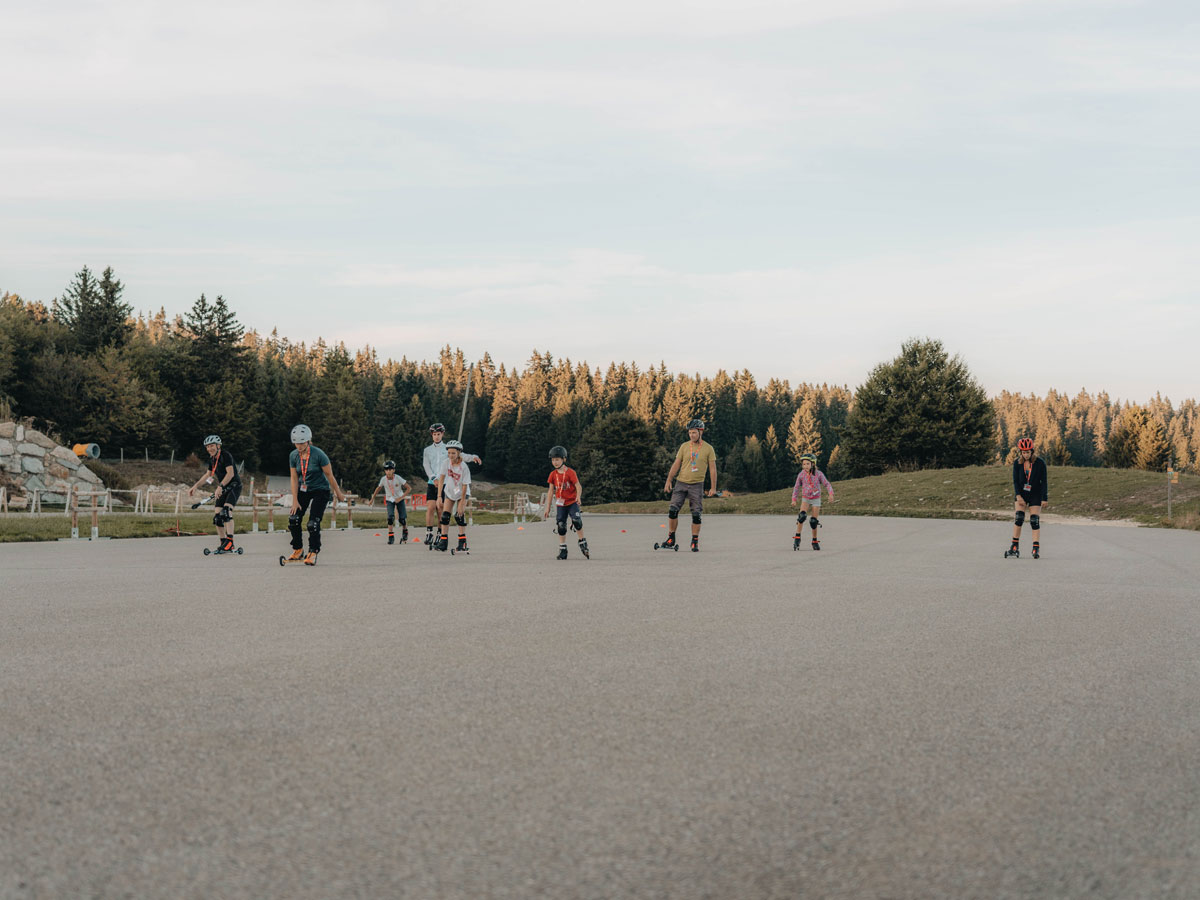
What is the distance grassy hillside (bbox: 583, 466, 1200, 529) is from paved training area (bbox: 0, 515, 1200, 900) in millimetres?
32503

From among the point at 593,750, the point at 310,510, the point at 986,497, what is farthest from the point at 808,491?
the point at 986,497

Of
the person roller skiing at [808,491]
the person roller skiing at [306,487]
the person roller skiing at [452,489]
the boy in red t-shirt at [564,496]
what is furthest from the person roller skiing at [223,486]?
the person roller skiing at [808,491]

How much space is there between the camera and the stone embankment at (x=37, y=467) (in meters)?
42.5

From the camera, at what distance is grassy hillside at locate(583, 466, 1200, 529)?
43844 mm

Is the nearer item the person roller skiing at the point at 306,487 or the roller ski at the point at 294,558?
the roller ski at the point at 294,558

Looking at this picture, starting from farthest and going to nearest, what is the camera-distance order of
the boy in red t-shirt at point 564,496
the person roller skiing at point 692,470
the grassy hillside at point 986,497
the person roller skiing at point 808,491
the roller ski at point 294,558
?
the grassy hillside at point 986,497 → the person roller skiing at point 808,491 → the person roller skiing at point 692,470 → the boy in red t-shirt at point 564,496 → the roller ski at point 294,558

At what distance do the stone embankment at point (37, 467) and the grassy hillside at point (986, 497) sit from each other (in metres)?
26.6

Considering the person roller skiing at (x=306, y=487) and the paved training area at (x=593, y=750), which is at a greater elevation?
the person roller skiing at (x=306, y=487)

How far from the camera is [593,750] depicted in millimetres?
4613

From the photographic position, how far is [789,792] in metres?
4.04

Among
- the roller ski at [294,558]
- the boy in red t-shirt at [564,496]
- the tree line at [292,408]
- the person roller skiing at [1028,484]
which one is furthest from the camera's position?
the tree line at [292,408]

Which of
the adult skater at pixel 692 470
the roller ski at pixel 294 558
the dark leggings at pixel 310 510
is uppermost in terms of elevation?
the adult skater at pixel 692 470

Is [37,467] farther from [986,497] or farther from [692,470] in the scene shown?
[986,497]

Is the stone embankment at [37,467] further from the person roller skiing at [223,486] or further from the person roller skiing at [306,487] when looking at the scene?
the person roller skiing at [306,487]
